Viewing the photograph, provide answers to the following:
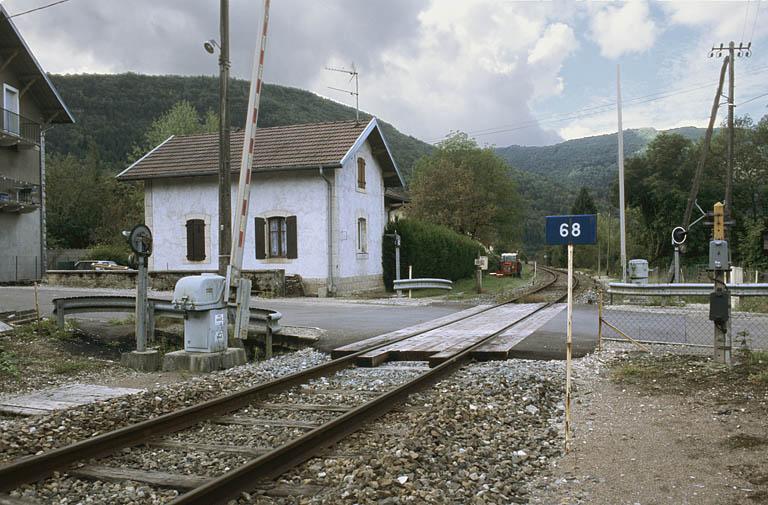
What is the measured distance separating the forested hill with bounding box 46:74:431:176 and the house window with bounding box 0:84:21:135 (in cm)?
6969

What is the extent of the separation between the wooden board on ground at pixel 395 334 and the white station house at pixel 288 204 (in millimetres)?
9279

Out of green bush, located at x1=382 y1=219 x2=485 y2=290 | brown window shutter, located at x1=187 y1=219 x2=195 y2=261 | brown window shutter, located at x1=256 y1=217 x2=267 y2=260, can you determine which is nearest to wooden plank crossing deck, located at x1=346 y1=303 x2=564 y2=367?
brown window shutter, located at x1=256 y1=217 x2=267 y2=260

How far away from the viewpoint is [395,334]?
12.6m

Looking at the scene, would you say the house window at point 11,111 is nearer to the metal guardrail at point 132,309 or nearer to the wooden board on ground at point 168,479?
the metal guardrail at point 132,309

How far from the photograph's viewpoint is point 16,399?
7250 millimetres

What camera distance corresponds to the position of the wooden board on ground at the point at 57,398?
6691 mm

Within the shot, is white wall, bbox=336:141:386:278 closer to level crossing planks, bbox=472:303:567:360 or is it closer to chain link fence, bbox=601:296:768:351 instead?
level crossing planks, bbox=472:303:567:360

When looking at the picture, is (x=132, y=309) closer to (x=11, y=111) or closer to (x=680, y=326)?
(x=680, y=326)

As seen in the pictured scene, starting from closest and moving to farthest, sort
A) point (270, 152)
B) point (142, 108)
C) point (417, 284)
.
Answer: point (417, 284) → point (270, 152) → point (142, 108)

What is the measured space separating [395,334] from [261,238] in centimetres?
1475

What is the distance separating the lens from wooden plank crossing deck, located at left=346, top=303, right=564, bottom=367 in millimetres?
9715

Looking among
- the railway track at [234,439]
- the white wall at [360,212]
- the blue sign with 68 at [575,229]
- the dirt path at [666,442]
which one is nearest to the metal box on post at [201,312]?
the railway track at [234,439]

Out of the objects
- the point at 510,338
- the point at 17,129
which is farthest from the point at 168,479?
the point at 17,129

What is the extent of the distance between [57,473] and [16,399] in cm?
316
